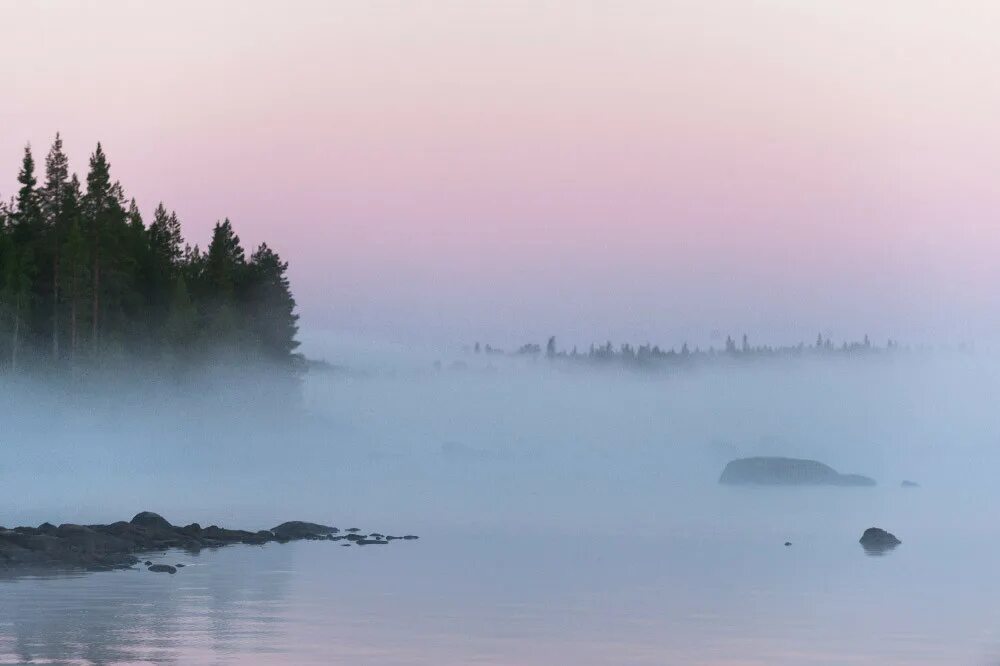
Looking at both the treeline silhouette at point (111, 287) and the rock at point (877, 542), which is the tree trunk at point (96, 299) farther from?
the rock at point (877, 542)

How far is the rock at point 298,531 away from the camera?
86.4 m

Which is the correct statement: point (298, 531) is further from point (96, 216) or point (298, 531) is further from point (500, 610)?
point (96, 216)

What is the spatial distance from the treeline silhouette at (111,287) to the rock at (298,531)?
5394cm

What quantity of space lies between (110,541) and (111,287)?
79484mm

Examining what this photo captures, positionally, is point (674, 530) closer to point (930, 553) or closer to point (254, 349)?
point (930, 553)

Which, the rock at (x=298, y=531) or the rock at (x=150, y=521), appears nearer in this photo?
the rock at (x=150, y=521)

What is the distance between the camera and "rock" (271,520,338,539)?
284 ft

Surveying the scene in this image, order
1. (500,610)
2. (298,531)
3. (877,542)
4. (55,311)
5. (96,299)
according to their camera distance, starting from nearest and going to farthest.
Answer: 1. (500,610)
2. (298,531)
3. (877,542)
4. (55,311)
5. (96,299)

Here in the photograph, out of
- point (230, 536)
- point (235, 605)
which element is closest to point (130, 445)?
point (230, 536)

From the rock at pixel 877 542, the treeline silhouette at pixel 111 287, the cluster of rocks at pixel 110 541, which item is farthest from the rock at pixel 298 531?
the treeline silhouette at pixel 111 287

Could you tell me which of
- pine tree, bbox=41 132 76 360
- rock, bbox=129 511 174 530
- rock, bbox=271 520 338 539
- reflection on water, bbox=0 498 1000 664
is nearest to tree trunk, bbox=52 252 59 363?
pine tree, bbox=41 132 76 360

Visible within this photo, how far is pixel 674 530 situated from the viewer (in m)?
116

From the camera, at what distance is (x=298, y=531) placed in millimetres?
87750

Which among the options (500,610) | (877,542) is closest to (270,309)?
(877,542)
